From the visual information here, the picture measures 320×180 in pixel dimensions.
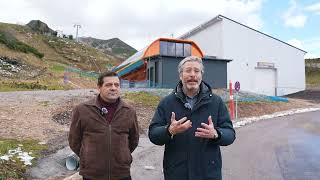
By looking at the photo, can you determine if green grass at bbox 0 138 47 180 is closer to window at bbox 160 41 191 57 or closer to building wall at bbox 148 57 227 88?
building wall at bbox 148 57 227 88

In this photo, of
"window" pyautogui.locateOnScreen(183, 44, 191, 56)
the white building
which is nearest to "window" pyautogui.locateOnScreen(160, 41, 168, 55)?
"window" pyautogui.locateOnScreen(183, 44, 191, 56)

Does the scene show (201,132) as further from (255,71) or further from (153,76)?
(255,71)

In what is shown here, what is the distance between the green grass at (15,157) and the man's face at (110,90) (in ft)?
12.3

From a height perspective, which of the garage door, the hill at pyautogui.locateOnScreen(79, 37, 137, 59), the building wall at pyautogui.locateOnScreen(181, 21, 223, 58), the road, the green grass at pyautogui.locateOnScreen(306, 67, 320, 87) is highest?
the hill at pyautogui.locateOnScreen(79, 37, 137, 59)

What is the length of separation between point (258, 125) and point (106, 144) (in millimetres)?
13295

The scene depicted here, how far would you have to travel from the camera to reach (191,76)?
156 inches

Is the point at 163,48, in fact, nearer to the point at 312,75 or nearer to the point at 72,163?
the point at 72,163

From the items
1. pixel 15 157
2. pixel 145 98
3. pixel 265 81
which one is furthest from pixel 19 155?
pixel 265 81

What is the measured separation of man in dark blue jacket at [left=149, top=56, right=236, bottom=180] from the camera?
12.7 ft

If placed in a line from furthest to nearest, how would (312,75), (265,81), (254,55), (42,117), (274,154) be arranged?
(312,75)
(265,81)
(254,55)
(42,117)
(274,154)

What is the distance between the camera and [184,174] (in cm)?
392

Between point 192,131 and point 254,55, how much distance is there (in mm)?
42477

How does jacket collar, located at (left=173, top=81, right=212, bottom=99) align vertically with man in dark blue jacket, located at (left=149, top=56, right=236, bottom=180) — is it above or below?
above

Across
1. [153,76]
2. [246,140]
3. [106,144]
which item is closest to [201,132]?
[106,144]
